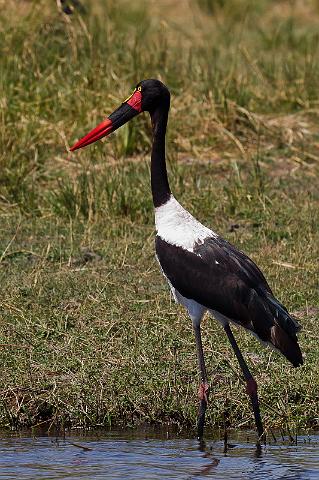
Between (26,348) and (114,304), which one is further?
(114,304)

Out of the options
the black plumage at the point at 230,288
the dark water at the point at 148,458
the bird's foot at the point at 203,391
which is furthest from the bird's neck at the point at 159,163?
the dark water at the point at 148,458

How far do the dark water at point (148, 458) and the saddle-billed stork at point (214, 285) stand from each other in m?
0.17

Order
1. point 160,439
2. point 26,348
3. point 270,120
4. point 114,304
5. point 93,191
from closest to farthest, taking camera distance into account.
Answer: point 160,439
point 26,348
point 114,304
point 93,191
point 270,120

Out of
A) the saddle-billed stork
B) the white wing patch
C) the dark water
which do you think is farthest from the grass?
the white wing patch

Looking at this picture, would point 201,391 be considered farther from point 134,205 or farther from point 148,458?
point 134,205

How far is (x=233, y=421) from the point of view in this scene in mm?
5695

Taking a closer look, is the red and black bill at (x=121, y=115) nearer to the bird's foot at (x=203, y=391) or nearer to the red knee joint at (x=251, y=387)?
the bird's foot at (x=203, y=391)

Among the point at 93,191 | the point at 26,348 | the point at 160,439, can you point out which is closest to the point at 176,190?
the point at 93,191

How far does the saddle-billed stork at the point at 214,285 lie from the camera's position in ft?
17.7

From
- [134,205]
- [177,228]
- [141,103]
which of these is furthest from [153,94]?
[134,205]

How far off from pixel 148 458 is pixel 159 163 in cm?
144

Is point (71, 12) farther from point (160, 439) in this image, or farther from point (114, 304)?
point (160, 439)

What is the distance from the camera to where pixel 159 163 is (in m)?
5.93

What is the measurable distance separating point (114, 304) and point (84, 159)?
251 centimetres
